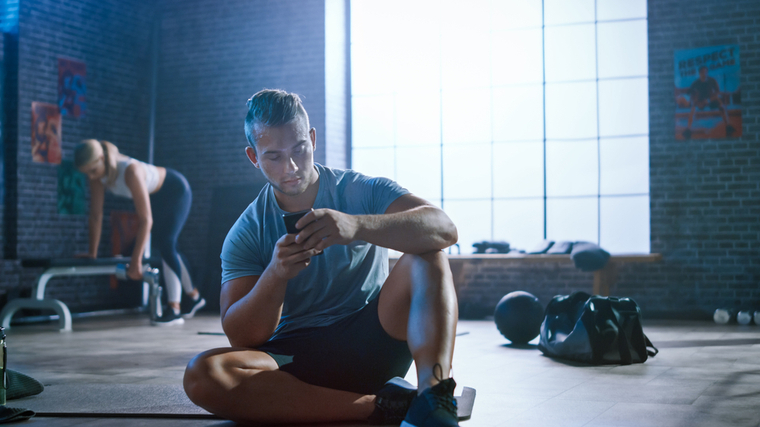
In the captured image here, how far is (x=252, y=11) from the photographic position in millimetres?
7703

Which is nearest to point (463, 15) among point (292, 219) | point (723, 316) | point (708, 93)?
point (708, 93)

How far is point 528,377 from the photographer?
10.5 feet

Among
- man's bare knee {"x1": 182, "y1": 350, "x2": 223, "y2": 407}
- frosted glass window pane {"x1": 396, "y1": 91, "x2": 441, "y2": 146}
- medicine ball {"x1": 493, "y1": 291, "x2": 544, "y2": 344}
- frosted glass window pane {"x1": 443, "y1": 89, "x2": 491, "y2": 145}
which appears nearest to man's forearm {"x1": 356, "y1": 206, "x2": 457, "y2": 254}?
man's bare knee {"x1": 182, "y1": 350, "x2": 223, "y2": 407}

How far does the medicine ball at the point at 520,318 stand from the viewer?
4.46 metres

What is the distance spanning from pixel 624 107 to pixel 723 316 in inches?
78.9

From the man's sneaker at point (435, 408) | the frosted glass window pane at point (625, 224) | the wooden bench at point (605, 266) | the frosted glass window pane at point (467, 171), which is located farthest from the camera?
the frosted glass window pane at point (467, 171)

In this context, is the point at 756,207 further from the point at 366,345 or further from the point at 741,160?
the point at 366,345

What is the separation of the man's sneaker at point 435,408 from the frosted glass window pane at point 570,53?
17.8 feet

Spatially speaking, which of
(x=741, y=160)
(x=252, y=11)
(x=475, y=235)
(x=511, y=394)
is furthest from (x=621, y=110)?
(x=511, y=394)

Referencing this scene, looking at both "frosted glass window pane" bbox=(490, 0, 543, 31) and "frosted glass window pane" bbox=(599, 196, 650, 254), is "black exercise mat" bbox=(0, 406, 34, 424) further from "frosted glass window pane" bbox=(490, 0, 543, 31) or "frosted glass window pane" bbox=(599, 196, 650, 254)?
"frosted glass window pane" bbox=(490, 0, 543, 31)

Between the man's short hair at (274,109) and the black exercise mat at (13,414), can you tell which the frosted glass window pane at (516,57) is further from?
the black exercise mat at (13,414)

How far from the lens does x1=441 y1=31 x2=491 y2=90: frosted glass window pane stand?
23.0ft

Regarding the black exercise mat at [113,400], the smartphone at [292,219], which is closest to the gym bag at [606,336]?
the black exercise mat at [113,400]

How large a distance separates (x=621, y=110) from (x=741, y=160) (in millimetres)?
1081
